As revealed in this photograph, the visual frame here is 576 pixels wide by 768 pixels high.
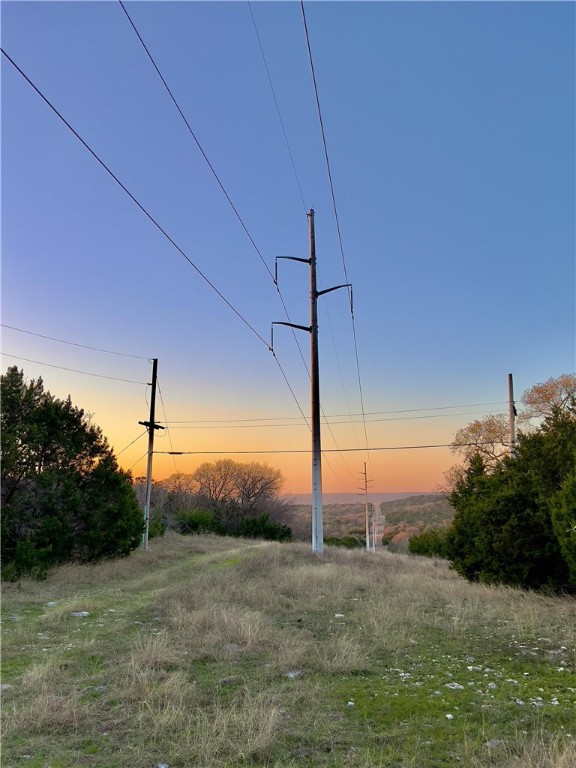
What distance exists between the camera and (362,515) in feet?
339

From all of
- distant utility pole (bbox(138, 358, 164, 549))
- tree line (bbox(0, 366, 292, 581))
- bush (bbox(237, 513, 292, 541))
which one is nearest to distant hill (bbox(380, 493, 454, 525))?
bush (bbox(237, 513, 292, 541))

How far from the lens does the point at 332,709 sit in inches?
184

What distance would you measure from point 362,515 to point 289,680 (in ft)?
334

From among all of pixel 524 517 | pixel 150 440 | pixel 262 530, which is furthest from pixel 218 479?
pixel 524 517

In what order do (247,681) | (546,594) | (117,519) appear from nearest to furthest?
(247,681) → (546,594) → (117,519)

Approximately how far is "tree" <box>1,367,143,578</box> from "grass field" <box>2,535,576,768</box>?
4282 millimetres

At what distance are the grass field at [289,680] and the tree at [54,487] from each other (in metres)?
4.28

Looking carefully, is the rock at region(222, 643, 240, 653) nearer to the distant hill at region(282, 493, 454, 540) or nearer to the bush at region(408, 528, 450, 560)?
the bush at region(408, 528, 450, 560)

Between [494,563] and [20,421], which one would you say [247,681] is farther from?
[20,421]

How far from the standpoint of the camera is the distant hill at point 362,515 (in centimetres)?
6439

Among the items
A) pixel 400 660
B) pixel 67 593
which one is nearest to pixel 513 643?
pixel 400 660

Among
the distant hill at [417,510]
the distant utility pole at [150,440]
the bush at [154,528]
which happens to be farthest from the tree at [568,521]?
the distant hill at [417,510]

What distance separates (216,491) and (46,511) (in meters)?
46.8

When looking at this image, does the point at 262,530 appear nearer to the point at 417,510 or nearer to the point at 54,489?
the point at 54,489
